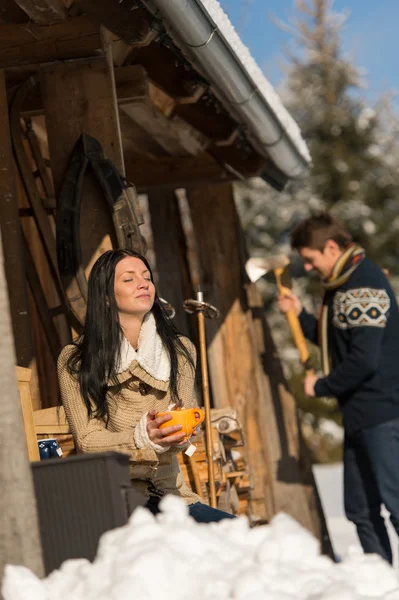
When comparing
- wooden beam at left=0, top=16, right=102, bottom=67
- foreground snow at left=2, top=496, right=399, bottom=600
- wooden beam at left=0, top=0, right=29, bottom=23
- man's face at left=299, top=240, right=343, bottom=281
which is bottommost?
foreground snow at left=2, top=496, right=399, bottom=600

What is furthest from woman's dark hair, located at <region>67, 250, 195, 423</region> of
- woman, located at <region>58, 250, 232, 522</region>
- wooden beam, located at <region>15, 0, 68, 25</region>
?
wooden beam, located at <region>15, 0, 68, 25</region>

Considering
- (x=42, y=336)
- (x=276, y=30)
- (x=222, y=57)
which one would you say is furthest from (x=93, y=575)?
(x=276, y=30)

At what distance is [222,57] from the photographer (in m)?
4.84

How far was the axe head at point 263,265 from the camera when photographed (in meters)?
7.39

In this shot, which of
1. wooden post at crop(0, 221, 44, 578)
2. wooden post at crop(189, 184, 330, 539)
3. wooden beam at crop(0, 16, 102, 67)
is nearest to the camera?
wooden post at crop(0, 221, 44, 578)

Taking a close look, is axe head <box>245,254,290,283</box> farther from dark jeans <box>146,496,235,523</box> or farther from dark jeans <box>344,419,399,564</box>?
dark jeans <box>146,496,235,523</box>

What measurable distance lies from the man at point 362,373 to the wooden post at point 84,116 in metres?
1.55

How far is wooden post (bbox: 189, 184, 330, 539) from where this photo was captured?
25.1ft

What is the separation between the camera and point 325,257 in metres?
6.14

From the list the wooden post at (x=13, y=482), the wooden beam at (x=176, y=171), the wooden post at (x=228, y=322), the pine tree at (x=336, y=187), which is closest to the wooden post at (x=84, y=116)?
the wooden post at (x=13, y=482)

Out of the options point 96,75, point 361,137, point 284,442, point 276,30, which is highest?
point 276,30

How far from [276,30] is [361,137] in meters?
4.97

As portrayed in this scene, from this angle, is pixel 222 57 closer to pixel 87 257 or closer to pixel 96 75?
pixel 96 75

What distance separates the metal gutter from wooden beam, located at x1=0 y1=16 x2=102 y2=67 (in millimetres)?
378
